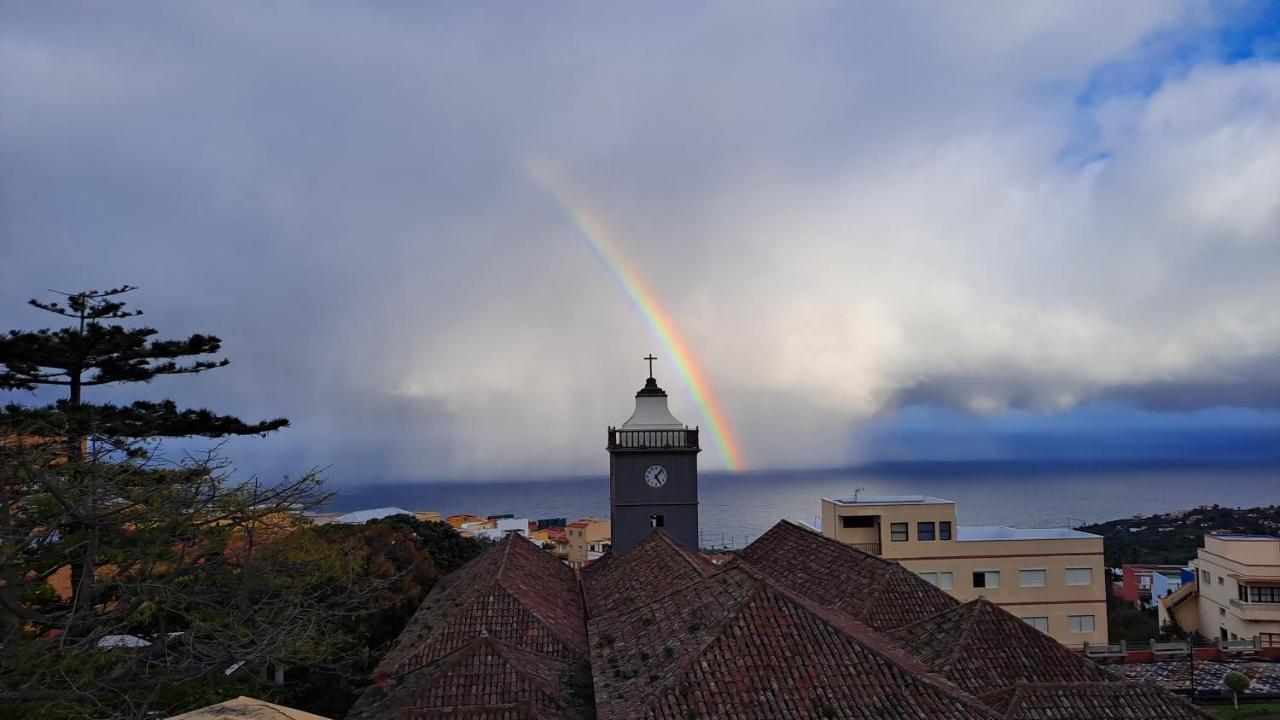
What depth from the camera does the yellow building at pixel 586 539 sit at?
242 feet

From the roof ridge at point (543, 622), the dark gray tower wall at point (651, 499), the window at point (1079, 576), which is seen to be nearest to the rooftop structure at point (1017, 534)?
the window at point (1079, 576)

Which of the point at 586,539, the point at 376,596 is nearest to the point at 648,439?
the point at 376,596

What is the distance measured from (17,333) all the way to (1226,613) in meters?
45.9

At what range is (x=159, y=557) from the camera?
12406mm

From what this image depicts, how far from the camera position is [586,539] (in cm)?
7625

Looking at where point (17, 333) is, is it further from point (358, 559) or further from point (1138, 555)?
point (1138, 555)

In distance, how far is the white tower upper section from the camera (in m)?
24.2

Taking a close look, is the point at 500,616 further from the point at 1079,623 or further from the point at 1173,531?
the point at 1173,531

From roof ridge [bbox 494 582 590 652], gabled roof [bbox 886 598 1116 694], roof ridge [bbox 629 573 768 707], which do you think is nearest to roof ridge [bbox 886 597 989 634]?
gabled roof [bbox 886 598 1116 694]

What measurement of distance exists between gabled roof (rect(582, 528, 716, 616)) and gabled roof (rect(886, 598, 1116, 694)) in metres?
4.02

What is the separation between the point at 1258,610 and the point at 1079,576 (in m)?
10.2

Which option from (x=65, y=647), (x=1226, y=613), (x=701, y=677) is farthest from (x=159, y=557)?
(x=1226, y=613)

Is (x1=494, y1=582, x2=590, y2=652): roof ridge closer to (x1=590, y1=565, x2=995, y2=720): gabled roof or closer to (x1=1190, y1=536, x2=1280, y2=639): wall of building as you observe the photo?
(x1=590, y1=565, x2=995, y2=720): gabled roof

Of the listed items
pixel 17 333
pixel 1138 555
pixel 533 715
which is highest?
pixel 17 333
